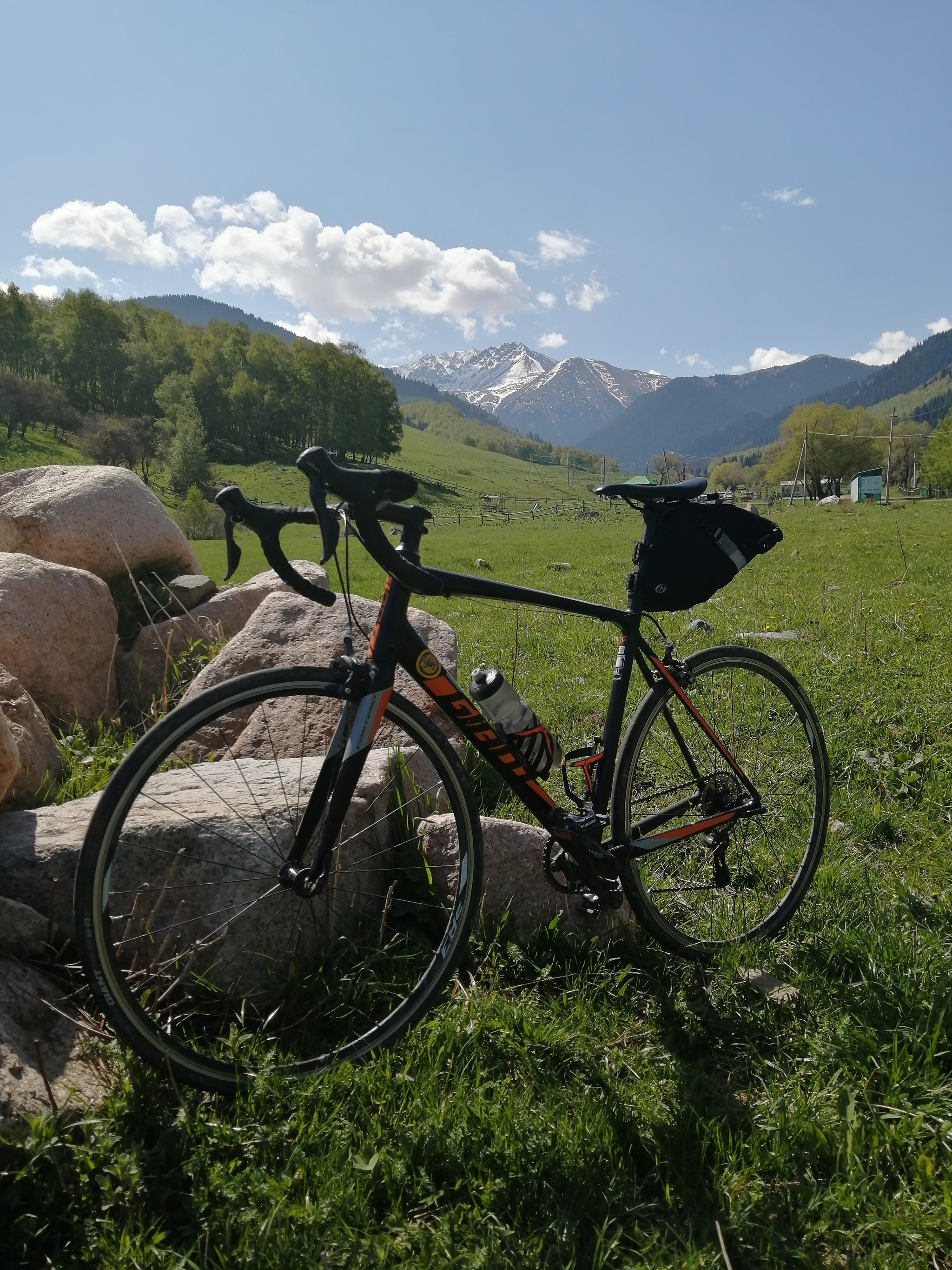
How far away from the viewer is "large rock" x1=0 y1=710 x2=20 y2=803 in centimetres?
325

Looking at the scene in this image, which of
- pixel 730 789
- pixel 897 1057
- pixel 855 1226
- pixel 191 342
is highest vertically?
pixel 191 342

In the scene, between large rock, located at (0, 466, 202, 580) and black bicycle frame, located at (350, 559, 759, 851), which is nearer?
black bicycle frame, located at (350, 559, 759, 851)

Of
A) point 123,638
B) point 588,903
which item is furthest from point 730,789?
point 123,638

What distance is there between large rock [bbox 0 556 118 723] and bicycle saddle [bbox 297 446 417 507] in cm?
403

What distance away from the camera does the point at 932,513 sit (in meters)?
38.6

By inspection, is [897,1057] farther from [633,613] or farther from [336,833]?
[336,833]

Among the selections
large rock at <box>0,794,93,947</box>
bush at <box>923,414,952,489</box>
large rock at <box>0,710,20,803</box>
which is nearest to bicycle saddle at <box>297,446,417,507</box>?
large rock at <box>0,794,93,947</box>

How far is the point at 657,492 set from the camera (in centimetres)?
347

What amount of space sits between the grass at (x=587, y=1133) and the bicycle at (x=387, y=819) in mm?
194

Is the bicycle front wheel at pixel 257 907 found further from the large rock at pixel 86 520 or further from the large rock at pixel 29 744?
the large rock at pixel 86 520

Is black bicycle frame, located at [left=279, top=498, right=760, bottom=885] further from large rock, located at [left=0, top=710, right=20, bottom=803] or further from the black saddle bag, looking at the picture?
large rock, located at [left=0, top=710, right=20, bottom=803]

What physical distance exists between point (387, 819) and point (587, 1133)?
155cm

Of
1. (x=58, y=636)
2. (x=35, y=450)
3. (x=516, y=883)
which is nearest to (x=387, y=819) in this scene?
(x=516, y=883)

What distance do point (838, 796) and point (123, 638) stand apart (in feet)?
20.1
